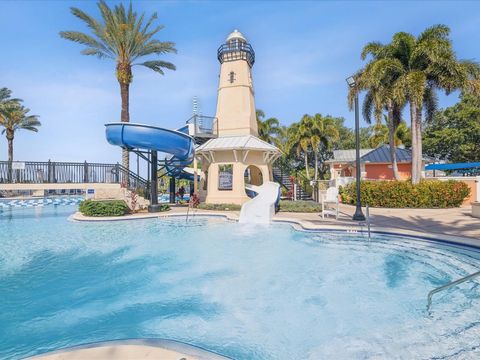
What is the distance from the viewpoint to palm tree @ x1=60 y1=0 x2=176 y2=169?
63.3 ft

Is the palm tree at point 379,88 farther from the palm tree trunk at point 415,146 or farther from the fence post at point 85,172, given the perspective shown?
the fence post at point 85,172

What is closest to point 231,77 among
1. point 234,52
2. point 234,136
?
point 234,52

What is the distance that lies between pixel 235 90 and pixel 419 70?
1223cm

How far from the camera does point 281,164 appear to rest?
44.4 meters

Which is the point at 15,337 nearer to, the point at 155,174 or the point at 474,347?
the point at 474,347

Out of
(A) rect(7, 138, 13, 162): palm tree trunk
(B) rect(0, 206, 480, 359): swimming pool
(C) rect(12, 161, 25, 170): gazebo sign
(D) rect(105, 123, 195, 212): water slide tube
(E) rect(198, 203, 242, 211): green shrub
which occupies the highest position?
(A) rect(7, 138, 13, 162): palm tree trunk

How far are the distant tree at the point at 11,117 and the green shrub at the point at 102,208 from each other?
24.9m

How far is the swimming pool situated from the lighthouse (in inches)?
505

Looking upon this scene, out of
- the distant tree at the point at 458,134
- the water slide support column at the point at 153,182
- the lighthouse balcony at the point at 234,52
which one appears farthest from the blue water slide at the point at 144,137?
the distant tree at the point at 458,134

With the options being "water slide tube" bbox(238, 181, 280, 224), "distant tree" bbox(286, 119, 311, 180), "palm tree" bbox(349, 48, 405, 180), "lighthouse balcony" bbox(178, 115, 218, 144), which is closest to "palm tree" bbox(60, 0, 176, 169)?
"lighthouse balcony" bbox(178, 115, 218, 144)

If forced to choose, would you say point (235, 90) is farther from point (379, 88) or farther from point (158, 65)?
point (379, 88)

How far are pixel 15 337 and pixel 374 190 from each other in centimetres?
1811

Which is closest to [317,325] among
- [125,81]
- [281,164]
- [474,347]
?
[474,347]

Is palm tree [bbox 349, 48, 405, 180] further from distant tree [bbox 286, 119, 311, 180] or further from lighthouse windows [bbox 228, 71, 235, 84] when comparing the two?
distant tree [bbox 286, 119, 311, 180]
